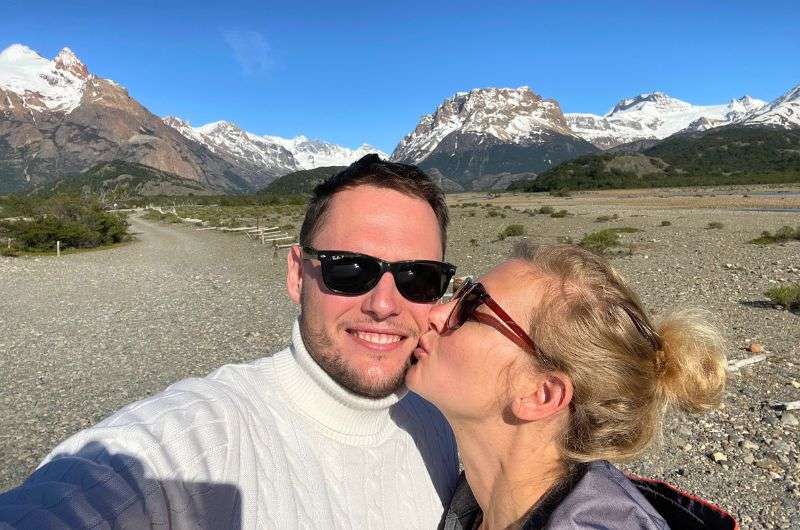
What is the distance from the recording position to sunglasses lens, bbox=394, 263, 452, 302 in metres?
2.44

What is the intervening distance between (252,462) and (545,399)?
3.58 feet

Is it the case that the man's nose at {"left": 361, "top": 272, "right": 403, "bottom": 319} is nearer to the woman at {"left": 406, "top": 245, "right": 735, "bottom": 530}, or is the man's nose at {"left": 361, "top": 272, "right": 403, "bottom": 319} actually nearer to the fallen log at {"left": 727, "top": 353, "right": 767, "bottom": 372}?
A: the woman at {"left": 406, "top": 245, "right": 735, "bottom": 530}

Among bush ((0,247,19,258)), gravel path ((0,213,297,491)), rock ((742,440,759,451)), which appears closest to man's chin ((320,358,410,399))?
rock ((742,440,759,451))

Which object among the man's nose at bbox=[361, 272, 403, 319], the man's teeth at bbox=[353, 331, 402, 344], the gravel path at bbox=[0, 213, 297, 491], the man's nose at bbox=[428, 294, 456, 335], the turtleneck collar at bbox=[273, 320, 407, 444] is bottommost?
the gravel path at bbox=[0, 213, 297, 491]

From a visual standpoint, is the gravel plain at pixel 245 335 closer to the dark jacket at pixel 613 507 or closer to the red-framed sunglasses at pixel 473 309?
the dark jacket at pixel 613 507

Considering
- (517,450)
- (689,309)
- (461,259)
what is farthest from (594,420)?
(461,259)

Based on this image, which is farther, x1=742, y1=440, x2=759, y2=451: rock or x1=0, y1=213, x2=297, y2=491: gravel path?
x1=0, y1=213, x2=297, y2=491: gravel path

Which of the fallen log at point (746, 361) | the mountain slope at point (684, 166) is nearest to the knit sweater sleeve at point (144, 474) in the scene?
the fallen log at point (746, 361)

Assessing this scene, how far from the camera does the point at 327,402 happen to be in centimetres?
212

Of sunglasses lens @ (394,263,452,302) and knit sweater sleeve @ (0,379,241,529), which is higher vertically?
sunglasses lens @ (394,263,452,302)

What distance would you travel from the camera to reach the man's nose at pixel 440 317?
2.35 metres

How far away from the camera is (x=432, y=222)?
2.61 metres

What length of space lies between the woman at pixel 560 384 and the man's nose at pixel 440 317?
126 millimetres

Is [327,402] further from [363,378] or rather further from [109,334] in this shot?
[109,334]
